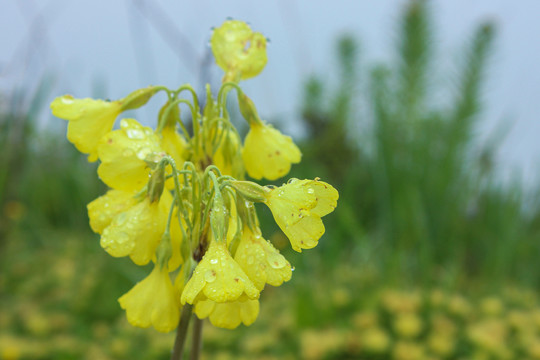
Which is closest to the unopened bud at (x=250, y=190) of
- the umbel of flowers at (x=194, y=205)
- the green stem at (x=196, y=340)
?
the umbel of flowers at (x=194, y=205)

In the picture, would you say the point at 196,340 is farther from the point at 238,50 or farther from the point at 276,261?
the point at 238,50

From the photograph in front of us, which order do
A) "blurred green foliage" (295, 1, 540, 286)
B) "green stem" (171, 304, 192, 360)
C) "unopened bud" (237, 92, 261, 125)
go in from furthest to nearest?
"blurred green foliage" (295, 1, 540, 286) → "unopened bud" (237, 92, 261, 125) → "green stem" (171, 304, 192, 360)

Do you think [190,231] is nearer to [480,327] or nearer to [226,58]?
[226,58]

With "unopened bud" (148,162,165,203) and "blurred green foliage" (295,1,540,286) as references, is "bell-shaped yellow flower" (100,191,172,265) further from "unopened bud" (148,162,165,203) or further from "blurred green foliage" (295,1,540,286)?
"blurred green foliage" (295,1,540,286)

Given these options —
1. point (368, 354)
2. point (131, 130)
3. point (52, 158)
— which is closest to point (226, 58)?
point (131, 130)

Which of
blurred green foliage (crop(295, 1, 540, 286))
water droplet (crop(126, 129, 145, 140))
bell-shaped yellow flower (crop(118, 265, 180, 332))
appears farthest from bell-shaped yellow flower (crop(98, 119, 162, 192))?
blurred green foliage (crop(295, 1, 540, 286))

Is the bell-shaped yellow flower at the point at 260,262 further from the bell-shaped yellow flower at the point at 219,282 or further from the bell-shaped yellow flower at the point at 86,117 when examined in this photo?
the bell-shaped yellow flower at the point at 86,117
